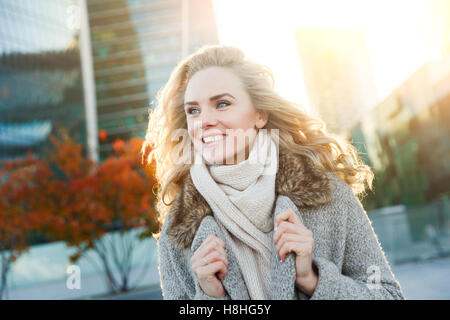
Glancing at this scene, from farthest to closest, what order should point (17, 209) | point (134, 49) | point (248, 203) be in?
point (134, 49)
point (17, 209)
point (248, 203)

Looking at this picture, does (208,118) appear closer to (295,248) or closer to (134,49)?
(295,248)

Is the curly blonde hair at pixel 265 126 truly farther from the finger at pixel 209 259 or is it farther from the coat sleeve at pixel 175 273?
the finger at pixel 209 259

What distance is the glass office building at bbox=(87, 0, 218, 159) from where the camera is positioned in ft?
119

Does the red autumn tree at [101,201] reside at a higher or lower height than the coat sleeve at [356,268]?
higher

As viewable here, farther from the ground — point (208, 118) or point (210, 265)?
point (208, 118)

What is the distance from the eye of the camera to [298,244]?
4.63 feet

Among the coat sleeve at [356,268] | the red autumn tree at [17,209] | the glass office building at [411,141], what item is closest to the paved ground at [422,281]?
the glass office building at [411,141]

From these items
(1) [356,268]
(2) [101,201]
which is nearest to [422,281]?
(1) [356,268]

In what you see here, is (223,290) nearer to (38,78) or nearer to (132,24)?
(38,78)

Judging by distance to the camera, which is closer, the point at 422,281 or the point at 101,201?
the point at 422,281

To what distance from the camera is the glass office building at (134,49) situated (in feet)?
119

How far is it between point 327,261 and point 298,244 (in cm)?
19

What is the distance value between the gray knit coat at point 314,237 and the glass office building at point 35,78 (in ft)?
98.6
